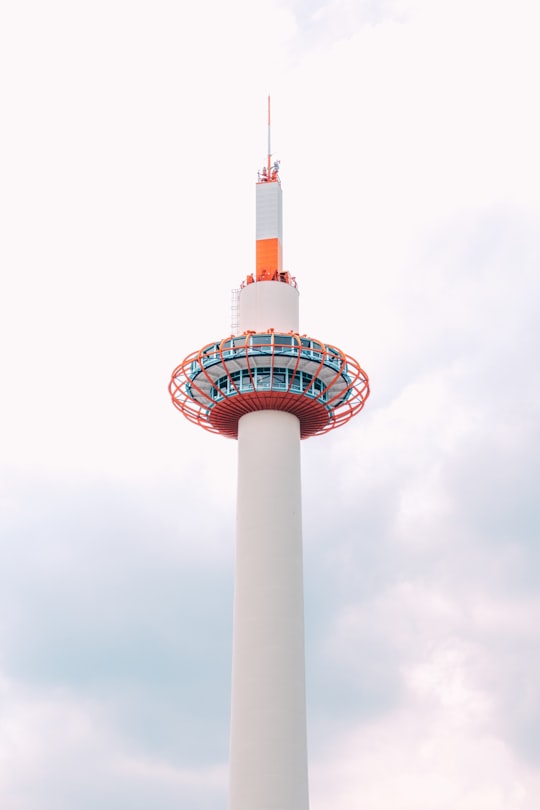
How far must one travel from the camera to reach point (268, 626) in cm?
5950

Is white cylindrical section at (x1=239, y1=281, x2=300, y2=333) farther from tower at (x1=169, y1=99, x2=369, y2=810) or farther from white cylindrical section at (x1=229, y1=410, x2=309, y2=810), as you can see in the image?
white cylindrical section at (x1=229, y1=410, x2=309, y2=810)

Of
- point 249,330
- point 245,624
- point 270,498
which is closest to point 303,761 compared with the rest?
point 245,624

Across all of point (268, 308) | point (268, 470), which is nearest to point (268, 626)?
point (268, 470)

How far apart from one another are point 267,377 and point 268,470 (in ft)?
20.0

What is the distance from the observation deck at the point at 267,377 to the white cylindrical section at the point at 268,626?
58.8 inches

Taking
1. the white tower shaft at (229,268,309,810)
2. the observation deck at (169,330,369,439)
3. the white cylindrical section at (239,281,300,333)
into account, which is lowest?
the white tower shaft at (229,268,309,810)

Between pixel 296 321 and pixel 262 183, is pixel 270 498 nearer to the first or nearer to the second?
pixel 296 321

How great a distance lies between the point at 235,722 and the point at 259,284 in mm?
28840

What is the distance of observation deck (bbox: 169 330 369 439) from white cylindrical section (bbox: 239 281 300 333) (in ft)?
4.71

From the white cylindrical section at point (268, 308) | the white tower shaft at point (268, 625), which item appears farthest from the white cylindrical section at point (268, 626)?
the white cylindrical section at point (268, 308)

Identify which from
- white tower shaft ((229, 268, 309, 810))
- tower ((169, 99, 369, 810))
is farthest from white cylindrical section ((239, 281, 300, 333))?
white tower shaft ((229, 268, 309, 810))

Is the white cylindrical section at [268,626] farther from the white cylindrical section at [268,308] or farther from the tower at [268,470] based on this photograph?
the white cylindrical section at [268,308]

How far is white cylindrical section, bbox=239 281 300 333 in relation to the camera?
222 feet

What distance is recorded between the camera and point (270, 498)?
2451 inches
